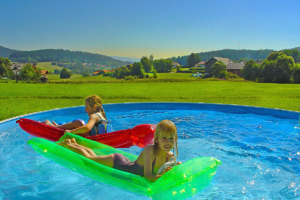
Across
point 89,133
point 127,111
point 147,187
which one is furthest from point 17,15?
point 147,187

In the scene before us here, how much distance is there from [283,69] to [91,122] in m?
30.1

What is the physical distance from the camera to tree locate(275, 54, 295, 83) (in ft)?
90.6

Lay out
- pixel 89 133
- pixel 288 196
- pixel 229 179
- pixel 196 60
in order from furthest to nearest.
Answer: pixel 196 60
pixel 89 133
pixel 229 179
pixel 288 196

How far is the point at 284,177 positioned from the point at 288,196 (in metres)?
0.62

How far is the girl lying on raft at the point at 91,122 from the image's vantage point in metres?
3.83

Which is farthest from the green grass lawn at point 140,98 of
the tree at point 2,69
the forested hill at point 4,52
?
the forested hill at point 4,52

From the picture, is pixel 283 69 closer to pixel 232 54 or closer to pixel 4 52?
pixel 4 52

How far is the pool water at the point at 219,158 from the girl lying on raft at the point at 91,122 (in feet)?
2.10

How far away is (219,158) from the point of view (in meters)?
4.17

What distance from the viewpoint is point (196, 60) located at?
215 ft

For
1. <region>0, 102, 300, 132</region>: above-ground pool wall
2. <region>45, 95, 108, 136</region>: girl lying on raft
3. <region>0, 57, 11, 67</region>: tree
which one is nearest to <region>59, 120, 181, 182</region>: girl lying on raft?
<region>45, 95, 108, 136</region>: girl lying on raft

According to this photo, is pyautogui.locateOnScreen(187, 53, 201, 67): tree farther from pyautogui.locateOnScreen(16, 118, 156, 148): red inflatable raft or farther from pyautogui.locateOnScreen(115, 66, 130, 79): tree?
pyautogui.locateOnScreen(16, 118, 156, 148): red inflatable raft

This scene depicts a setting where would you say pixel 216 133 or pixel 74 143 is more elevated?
pixel 74 143

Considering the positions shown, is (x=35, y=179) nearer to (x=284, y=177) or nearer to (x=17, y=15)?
(x=284, y=177)
